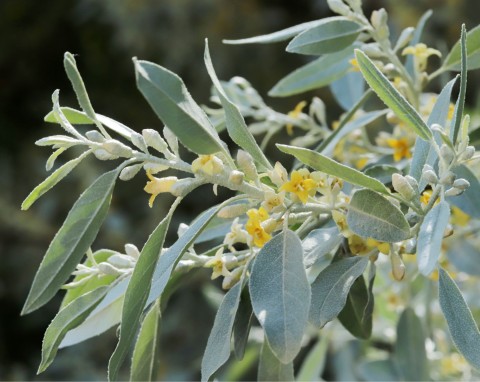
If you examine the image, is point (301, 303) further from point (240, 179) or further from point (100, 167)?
point (100, 167)

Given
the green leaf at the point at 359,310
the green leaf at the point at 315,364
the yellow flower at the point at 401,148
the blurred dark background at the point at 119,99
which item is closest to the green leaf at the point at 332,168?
the green leaf at the point at 359,310

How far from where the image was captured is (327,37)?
644 mm

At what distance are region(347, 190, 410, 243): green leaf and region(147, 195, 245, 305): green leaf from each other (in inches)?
2.9

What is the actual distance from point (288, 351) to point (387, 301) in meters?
0.59

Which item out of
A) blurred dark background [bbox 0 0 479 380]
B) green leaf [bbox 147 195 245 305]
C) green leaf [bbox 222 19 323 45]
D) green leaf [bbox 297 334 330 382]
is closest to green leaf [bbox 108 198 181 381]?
green leaf [bbox 147 195 245 305]

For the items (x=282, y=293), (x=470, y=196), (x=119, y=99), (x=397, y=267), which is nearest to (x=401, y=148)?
(x=470, y=196)

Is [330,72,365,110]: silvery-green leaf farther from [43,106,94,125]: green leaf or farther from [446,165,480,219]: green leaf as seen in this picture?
[43,106,94,125]: green leaf

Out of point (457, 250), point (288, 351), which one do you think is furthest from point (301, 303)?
point (457, 250)

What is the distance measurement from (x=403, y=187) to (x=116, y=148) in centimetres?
18

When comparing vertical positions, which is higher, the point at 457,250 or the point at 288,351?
the point at 288,351

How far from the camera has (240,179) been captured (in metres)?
0.48

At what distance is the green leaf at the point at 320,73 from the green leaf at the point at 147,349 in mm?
284

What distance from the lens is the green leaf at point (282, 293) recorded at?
43 centimetres

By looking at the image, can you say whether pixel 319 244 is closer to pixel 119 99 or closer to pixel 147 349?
pixel 147 349
